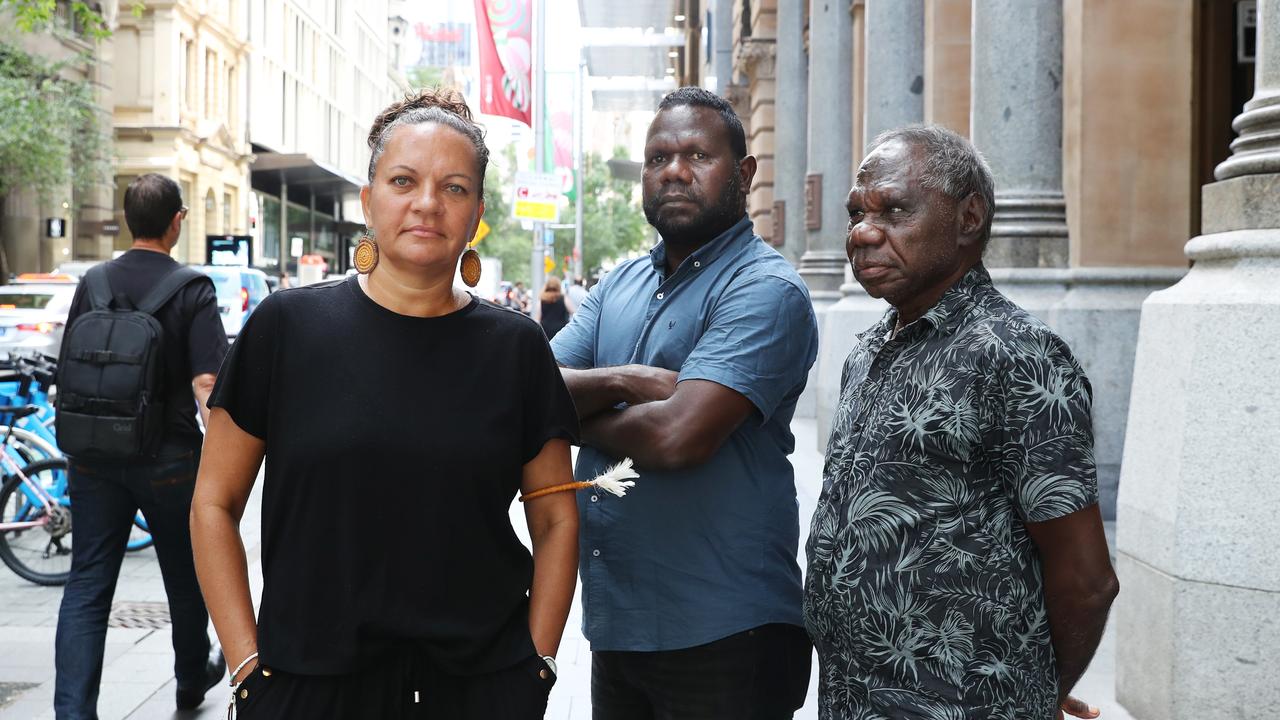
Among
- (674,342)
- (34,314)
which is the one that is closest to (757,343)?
(674,342)

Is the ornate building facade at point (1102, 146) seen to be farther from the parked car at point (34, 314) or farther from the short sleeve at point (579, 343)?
the parked car at point (34, 314)

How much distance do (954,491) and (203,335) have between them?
367 cm

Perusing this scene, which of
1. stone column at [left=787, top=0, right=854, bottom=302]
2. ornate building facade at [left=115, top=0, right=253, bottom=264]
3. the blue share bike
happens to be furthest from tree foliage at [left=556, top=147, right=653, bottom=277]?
the blue share bike

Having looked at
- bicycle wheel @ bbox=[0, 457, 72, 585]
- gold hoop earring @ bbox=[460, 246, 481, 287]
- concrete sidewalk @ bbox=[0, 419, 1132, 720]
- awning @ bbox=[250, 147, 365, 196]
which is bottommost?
concrete sidewalk @ bbox=[0, 419, 1132, 720]

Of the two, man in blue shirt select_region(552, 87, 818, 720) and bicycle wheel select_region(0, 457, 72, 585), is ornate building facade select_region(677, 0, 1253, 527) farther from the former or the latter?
bicycle wheel select_region(0, 457, 72, 585)

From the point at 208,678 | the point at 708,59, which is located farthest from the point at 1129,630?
the point at 708,59

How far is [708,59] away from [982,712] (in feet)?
105

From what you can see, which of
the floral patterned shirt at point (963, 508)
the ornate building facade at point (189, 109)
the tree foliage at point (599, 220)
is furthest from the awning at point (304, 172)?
the floral patterned shirt at point (963, 508)

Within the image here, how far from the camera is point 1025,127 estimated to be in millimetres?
8555

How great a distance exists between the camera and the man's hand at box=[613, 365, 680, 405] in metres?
2.99

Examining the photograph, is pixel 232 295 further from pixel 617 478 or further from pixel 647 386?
pixel 617 478

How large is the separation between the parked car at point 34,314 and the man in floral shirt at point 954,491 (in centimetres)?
1794

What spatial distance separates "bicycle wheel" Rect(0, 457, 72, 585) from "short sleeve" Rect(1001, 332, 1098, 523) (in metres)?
7.16

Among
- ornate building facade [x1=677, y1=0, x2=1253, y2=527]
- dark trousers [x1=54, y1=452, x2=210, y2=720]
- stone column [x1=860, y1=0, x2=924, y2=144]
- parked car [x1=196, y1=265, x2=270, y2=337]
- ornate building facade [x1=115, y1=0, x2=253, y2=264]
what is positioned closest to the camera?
dark trousers [x1=54, y1=452, x2=210, y2=720]
